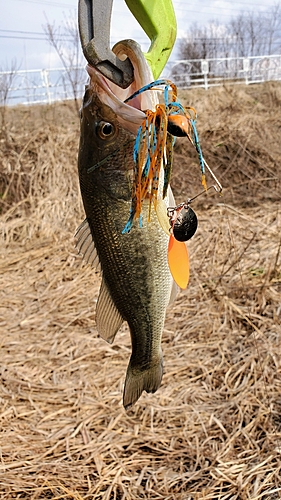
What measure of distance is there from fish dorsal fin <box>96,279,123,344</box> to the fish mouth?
0.49 metres

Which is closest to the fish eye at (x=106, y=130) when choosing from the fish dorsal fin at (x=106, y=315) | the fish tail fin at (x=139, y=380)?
the fish dorsal fin at (x=106, y=315)

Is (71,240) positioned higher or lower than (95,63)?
lower

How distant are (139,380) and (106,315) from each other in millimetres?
321

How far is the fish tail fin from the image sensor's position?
1664 millimetres

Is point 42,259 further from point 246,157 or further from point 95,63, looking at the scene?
point 95,63

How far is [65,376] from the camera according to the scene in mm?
3996

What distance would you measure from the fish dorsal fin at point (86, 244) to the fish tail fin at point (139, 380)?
0.40 m

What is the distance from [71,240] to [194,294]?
223cm

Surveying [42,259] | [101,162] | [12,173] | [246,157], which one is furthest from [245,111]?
[101,162]

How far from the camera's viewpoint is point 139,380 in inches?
66.0

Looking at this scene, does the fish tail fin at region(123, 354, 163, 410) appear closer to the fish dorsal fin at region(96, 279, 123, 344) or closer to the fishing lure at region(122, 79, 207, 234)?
the fish dorsal fin at region(96, 279, 123, 344)

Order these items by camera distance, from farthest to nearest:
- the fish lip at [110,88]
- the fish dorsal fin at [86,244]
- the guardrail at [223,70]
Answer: the guardrail at [223,70]
the fish dorsal fin at [86,244]
the fish lip at [110,88]

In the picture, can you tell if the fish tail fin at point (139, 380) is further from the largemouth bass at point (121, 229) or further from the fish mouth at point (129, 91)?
the fish mouth at point (129, 91)

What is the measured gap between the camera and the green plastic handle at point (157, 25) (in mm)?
1227
